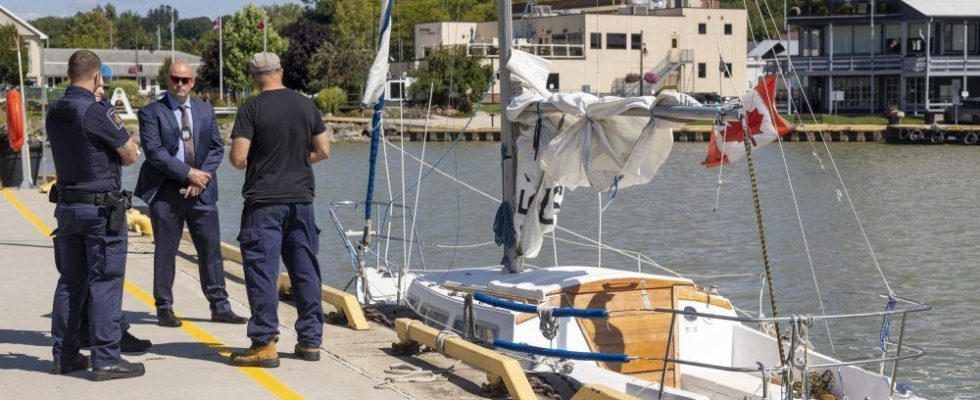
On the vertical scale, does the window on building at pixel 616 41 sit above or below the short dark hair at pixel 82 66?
above

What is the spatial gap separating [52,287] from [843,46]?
3039 inches

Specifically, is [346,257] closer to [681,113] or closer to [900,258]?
[900,258]

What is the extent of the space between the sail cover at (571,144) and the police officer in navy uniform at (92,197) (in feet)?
15.8

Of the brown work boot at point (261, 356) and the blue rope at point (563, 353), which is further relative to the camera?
the blue rope at point (563, 353)

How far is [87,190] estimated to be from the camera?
9102 millimetres

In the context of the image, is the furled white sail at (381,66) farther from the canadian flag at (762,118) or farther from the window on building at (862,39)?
the window on building at (862,39)

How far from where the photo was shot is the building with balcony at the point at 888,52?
8188cm

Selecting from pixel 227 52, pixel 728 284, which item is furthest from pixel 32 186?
pixel 227 52

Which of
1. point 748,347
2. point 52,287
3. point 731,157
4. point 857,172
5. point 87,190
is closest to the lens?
point 87,190

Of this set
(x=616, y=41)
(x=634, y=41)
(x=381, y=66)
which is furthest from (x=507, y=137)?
(x=634, y=41)

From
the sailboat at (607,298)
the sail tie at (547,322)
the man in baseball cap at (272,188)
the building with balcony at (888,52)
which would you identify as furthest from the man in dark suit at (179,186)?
the building with balcony at (888,52)

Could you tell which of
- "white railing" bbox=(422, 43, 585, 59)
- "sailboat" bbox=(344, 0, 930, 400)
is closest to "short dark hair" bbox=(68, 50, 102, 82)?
"sailboat" bbox=(344, 0, 930, 400)

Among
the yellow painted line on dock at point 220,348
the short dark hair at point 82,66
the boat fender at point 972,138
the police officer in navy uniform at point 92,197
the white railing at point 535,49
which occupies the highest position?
the white railing at point 535,49

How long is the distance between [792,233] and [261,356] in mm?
25230
